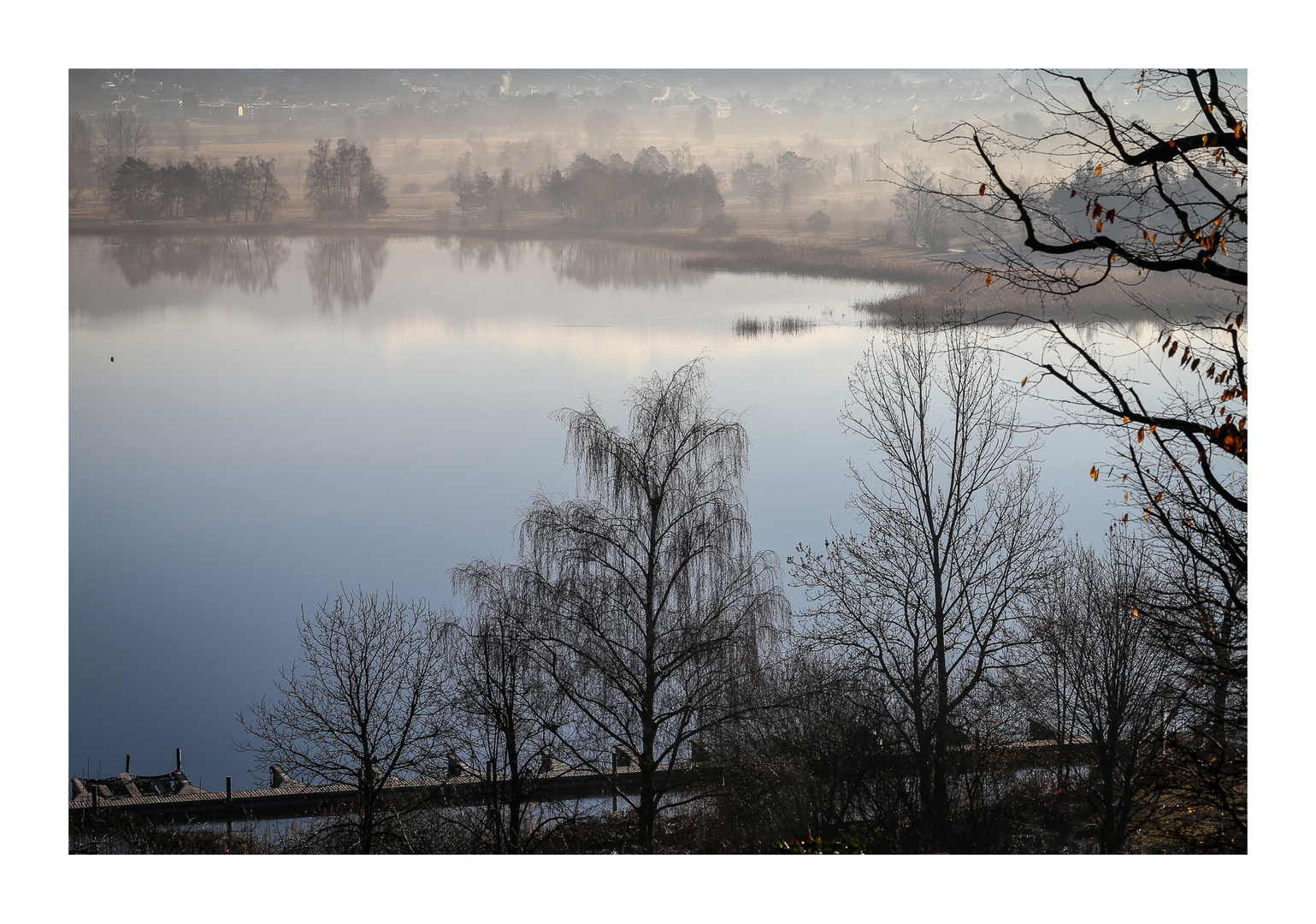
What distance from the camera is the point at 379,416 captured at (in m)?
11.1

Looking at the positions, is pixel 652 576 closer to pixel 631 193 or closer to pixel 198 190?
pixel 631 193

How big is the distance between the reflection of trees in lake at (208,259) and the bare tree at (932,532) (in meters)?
6.43

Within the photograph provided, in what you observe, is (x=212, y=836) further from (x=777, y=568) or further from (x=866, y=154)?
(x=866, y=154)

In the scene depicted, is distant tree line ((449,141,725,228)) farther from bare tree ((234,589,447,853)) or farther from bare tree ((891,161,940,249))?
bare tree ((234,589,447,853))

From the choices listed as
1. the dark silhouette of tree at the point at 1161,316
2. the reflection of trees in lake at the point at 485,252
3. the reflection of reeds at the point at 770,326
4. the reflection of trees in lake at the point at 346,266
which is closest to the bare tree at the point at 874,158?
the dark silhouette of tree at the point at 1161,316

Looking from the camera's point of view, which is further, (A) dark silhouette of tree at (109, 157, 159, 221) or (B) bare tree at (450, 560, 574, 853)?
(B) bare tree at (450, 560, 574, 853)

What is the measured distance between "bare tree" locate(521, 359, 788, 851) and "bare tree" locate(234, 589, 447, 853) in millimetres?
1485

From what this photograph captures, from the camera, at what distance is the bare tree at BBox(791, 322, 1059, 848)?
10.9 m

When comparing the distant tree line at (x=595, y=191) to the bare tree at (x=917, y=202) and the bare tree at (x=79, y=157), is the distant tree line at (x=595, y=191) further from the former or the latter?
the bare tree at (x=79, y=157)

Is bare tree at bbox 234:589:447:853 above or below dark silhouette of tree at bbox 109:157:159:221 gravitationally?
below

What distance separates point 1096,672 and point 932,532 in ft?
8.56

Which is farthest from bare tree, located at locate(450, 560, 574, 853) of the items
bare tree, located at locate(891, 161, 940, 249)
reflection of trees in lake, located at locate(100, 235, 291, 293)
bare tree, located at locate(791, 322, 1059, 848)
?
bare tree, located at locate(891, 161, 940, 249)

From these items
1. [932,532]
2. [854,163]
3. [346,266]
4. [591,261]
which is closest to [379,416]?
[346,266]

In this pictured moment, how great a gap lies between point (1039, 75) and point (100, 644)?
1042 centimetres
